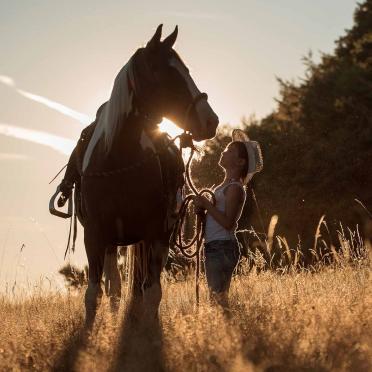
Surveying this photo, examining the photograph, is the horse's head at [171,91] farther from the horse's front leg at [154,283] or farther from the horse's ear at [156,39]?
the horse's front leg at [154,283]

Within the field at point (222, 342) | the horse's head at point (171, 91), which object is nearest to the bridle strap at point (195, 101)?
the horse's head at point (171, 91)

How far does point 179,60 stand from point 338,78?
876 inches

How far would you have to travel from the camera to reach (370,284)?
759 centimetres

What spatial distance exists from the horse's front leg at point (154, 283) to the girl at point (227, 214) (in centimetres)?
57

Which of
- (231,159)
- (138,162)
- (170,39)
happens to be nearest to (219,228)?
(231,159)

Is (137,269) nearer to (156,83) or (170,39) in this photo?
(156,83)

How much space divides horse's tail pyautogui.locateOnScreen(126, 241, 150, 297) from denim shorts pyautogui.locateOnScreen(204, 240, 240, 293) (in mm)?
644

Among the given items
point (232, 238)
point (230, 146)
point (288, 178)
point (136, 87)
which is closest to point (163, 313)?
point (232, 238)

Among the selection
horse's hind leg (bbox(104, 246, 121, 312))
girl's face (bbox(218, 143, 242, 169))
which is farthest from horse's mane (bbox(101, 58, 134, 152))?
horse's hind leg (bbox(104, 246, 121, 312))

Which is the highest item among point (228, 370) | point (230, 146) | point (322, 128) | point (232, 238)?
point (322, 128)

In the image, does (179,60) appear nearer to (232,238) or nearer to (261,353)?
(232,238)

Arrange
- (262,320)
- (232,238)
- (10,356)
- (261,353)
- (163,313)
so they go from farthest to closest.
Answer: (163,313) → (232,238) → (262,320) → (10,356) → (261,353)

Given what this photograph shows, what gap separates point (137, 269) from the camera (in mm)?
7598

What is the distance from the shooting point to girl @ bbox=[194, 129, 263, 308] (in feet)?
23.8
